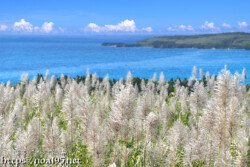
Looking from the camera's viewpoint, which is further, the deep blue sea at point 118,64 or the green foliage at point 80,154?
the deep blue sea at point 118,64

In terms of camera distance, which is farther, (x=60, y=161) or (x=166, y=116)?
(x=166, y=116)

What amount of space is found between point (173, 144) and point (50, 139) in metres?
2.03

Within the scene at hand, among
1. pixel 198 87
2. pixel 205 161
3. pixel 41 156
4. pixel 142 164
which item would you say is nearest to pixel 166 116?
pixel 198 87

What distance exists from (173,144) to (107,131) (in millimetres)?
1718

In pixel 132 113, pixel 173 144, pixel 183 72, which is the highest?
pixel 132 113

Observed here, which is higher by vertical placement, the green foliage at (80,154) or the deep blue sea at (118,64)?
the green foliage at (80,154)

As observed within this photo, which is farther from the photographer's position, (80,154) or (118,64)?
(118,64)

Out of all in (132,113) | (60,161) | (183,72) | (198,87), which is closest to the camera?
(132,113)

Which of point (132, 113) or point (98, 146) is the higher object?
point (132, 113)

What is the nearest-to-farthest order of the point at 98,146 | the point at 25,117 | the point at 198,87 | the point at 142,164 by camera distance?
1. the point at 98,146
2. the point at 142,164
3. the point at 198,87
4. the point at 25,117

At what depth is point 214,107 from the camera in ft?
16.1

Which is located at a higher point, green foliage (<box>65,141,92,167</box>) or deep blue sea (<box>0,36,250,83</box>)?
green foliage (<box>65,141,92,167</box>)

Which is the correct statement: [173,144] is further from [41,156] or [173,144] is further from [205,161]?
[41,156]

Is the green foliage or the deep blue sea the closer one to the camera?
the green foliage
